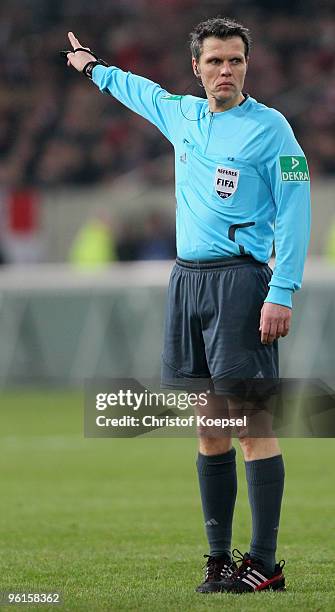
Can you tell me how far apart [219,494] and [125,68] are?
64.2ft

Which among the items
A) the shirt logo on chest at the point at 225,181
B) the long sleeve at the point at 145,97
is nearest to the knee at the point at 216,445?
the shirt logo on chest at the point at 225,181

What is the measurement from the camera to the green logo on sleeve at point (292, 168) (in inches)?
206

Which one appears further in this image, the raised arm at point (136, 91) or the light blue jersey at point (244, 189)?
the raised arm at point (136, 91)

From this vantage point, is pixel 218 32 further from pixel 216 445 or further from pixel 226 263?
pixel 216 445

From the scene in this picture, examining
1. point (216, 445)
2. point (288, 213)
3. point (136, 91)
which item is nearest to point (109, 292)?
point (136, 91)

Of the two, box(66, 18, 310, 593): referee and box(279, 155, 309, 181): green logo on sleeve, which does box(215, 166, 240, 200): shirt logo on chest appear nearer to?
box(66, 18, 310, 593): referee

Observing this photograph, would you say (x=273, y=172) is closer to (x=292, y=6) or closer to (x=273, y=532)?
(x=273, y=532)

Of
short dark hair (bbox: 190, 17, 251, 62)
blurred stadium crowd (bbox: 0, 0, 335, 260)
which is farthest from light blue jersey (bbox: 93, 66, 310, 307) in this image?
blurred stadium crowd (bbox: 0, 0, 335, 260)

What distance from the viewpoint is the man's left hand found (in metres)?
5.22

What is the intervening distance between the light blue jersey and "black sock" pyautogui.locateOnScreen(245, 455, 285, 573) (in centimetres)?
67

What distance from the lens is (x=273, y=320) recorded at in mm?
5223

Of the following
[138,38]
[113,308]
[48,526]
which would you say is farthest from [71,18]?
[48,526]

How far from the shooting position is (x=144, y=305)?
16.2 m

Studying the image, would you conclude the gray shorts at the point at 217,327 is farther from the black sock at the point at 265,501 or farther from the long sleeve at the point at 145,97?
the long sleeve at the point at 145,97
